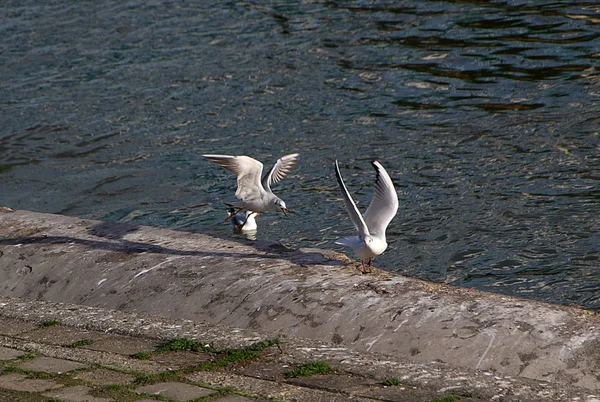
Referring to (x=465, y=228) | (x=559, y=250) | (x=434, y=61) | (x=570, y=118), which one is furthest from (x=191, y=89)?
(x=559, y=250)

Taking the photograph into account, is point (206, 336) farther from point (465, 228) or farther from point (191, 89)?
point (191, 89)

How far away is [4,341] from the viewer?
242 inches

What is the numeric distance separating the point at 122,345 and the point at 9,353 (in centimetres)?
67

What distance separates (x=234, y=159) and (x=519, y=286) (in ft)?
9.05

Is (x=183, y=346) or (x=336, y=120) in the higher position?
(x=183, y=346)

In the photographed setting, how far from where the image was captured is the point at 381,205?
7656 mm

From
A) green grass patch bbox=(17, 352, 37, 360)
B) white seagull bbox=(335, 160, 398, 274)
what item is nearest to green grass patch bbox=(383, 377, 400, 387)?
white seagull bbox=(335, 160, 398, 274)

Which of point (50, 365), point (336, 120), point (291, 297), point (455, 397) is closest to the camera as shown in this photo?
point (455, 397)

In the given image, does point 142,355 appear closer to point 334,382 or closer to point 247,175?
point 334,382

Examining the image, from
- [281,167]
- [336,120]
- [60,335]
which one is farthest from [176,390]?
[336,120]

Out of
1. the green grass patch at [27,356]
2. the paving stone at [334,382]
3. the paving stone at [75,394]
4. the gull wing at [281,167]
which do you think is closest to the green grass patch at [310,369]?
the paving stone at [334,382]

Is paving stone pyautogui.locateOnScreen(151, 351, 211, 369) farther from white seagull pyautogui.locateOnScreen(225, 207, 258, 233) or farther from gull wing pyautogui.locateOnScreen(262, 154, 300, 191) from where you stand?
white seagull pyautogui.locateOnScreen(225, 207, 258, 233)

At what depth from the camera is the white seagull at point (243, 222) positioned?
10602 millimetres

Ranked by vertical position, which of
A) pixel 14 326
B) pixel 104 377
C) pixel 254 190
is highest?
pixel 104 377
